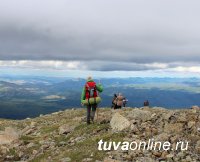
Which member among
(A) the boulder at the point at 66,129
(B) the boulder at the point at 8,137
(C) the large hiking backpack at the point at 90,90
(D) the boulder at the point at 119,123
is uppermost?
(C) the large hiking backpack at the point at 90,90

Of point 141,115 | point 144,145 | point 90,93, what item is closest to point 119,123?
point 141,115

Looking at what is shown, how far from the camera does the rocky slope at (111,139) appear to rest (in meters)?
20.2

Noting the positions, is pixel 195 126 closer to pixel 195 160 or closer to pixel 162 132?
pixel 162 132

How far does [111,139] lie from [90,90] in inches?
271

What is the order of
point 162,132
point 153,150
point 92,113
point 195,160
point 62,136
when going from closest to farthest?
point 195,160 → point 153,150 → point 162,132 → point 62,136 → point 92,113

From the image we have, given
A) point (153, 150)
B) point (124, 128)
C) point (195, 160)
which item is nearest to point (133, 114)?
point (124, 128)

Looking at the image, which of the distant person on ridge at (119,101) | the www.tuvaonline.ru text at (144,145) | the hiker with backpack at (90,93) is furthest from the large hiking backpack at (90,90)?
the distant person on ridge at (119,101)

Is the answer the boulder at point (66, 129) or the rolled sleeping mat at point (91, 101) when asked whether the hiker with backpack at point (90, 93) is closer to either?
the rolled sleeping mat at point (91, 101)

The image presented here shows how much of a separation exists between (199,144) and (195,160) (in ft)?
6.49

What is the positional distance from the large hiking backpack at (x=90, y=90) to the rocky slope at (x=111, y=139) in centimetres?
238

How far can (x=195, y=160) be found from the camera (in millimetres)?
19156

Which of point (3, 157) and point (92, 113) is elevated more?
point (92, 113)

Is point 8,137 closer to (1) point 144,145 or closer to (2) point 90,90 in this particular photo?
(2) point 90,90

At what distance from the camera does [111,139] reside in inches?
904
